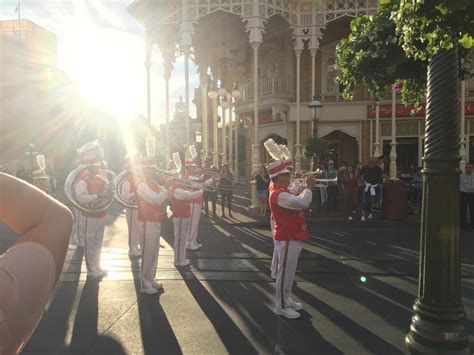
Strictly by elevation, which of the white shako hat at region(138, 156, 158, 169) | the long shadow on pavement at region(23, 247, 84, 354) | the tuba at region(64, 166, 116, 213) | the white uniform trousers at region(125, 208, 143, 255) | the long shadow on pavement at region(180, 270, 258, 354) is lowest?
the long shadow on pavement at region(23, 247, 84, 354)

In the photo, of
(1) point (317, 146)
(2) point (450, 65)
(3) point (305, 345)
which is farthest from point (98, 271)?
(1) point (317, 146)

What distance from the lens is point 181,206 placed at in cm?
779

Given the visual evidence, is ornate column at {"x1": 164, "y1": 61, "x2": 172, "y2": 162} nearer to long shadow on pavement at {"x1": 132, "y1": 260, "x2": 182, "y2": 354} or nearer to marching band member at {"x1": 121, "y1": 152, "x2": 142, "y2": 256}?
marching band member at {"x1": 121, "y1": 152, "x2": 142, "y2": 256}

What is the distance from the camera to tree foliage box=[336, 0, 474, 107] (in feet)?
7.57

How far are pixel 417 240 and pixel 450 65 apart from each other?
7994 mm

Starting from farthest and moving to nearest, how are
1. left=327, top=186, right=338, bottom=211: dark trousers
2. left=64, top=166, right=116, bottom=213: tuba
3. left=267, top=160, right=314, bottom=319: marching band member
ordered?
left=327, top=186, right=338, bottom=211: dark trousers → left=64, top=166, right=116, bottom=213: tuba → left=267, top=160, right=314, bottom=319: marching band member

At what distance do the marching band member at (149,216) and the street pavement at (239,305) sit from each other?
0.25m

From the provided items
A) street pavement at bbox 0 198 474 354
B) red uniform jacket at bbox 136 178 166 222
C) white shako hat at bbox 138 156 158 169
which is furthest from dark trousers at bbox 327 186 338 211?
red uniform jacket at bbox 136 178 166 222

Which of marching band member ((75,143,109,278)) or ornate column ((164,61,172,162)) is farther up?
ornate column ((164,61,172,162))

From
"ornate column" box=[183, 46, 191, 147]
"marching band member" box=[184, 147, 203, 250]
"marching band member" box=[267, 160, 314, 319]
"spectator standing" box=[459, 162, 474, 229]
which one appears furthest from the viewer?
"ornate column" box=[183, 46, 191, 147]

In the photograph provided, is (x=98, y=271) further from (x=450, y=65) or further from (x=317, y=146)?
(x=317, y=146)

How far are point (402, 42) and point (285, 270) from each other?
9.69 ft

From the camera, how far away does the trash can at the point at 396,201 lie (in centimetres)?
1261

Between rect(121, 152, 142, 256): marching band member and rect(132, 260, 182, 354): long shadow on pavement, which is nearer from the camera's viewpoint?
rect(132, 260, 182, 354): long shadow on pavement
